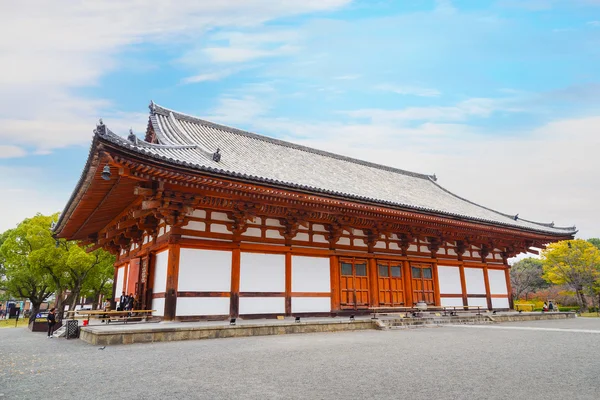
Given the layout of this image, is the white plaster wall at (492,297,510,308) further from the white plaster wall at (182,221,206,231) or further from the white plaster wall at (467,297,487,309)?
the white plaster wall at (182,221,206,231)

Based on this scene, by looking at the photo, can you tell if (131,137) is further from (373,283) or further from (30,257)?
(30,257)

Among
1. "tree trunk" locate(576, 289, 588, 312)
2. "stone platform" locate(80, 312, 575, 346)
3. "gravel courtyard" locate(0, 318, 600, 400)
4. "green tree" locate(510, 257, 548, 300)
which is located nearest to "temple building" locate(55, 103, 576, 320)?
"stone platform" locate(80, 312, 575, 346)

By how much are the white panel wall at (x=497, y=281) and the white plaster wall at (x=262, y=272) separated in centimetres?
1225

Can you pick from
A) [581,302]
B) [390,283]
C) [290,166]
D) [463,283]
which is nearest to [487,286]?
[463,283]

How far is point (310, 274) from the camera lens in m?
13.5

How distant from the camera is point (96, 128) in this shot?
8.09 meters

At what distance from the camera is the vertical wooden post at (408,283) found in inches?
615

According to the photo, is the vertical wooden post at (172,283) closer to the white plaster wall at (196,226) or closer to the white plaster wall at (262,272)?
the white plaster wall at (196,226)

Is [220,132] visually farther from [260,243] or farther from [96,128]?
[96,128]

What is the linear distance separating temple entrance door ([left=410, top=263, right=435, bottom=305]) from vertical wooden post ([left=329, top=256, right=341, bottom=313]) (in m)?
3.96

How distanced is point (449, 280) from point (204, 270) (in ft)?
38.3

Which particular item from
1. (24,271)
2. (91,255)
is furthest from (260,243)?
(24,271)

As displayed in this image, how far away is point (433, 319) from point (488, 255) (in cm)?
847

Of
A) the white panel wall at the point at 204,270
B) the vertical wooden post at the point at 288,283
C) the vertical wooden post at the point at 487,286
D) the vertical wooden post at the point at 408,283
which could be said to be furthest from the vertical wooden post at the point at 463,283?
the white panel wall at the point at 204,270
